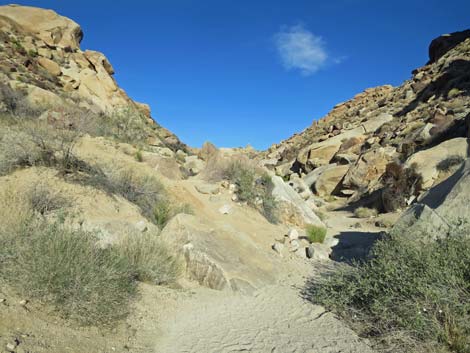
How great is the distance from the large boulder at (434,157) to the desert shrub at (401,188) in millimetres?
232

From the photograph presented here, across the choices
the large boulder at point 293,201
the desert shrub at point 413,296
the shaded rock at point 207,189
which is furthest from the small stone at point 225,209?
the desert shrub at point 413,296

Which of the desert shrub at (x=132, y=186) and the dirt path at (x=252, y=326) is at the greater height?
the desert shrub at (x=132, y=186)

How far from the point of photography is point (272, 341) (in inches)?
142

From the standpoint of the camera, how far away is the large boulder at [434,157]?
1243 centimetres

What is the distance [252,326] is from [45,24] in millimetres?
32984

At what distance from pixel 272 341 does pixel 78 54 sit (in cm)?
3125

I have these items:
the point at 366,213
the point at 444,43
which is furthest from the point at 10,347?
the point at 444,43

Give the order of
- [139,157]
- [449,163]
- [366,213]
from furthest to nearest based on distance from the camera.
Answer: [366,213] < [449,163] < [139,157]

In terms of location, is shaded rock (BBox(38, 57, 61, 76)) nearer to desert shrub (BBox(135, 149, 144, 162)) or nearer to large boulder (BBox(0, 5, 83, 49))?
large boulder (BBox(0, 5, 83, 49))

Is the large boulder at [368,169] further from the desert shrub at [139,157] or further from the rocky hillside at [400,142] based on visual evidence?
the desert shrub at [139,157]

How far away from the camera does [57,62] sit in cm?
2556

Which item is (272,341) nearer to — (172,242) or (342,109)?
(172,242)

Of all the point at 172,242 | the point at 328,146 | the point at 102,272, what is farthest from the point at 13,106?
the point at 328,146

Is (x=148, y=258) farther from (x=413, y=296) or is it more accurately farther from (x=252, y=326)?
(x=413, y=296)
